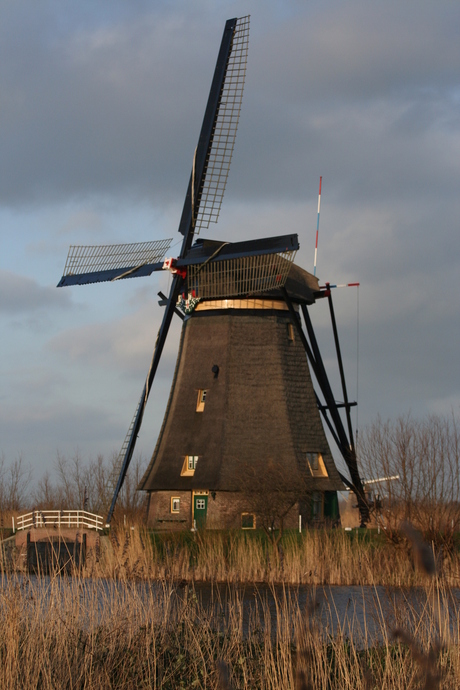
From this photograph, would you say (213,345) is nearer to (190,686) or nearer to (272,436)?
(272,436)

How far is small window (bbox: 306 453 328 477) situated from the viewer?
2070 centimetres

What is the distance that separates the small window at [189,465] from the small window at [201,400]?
122 centimetres

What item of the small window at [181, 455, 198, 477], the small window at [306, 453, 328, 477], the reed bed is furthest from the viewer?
the small window at [306, 453, 328, 477]

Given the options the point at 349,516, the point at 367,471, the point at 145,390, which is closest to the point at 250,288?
the point at 145,390

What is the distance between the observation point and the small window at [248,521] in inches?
776

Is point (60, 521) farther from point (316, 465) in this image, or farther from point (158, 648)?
point (158, 648)

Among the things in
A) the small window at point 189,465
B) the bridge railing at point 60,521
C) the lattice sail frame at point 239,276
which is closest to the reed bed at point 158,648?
the bridge railing at point 60,521

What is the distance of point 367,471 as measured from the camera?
615 inches

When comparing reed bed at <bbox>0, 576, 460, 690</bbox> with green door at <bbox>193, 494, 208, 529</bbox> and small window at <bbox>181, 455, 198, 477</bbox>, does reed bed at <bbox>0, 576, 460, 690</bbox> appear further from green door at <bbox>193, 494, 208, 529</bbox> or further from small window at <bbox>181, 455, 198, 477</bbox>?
small window at <bbox>181, 455, 198, 477</bbox>

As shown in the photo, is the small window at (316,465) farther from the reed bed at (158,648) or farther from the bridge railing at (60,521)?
the reed bed at (158,648)

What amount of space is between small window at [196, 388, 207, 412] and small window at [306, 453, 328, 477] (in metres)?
2.95

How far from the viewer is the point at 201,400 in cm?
2100

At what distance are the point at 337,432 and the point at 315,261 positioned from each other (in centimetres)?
454

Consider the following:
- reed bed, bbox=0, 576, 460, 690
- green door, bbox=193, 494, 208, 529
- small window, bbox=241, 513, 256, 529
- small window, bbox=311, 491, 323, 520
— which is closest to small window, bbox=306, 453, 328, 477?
small window, bbox=311, 491, 323, 520
